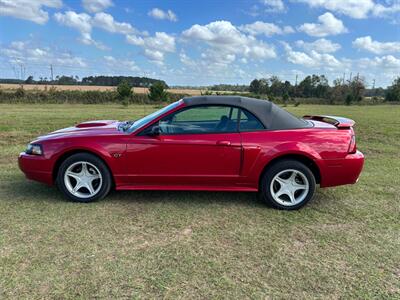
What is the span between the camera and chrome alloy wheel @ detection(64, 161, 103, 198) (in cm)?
418

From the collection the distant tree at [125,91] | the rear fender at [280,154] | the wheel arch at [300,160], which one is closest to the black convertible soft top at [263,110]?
the rear fender at [280,154]

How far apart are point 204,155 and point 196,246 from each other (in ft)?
4.10

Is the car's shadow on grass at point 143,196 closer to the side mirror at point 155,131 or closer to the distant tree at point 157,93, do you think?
the side mirror at point 155,131

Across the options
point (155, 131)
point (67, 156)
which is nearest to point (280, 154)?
point (155, 131)

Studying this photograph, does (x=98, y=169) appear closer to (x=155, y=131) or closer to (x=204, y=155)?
(x=155, y=131)

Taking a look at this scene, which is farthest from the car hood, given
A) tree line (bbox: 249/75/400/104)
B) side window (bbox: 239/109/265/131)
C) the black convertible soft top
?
tree line (bbox: 249/75/400/104)

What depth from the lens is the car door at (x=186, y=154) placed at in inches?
158

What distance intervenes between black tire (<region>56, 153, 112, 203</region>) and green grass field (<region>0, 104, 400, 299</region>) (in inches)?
4.5

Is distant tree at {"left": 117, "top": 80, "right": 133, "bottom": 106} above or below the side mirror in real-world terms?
above

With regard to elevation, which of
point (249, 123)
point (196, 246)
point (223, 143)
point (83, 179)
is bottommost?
point (196, 246)

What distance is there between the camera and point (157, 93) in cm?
3578

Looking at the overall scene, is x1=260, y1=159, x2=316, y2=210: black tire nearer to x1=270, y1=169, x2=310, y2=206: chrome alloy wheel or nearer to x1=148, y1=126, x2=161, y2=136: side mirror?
x1=270, y1=169, x2=310, y2=206: chrome alloy wheel

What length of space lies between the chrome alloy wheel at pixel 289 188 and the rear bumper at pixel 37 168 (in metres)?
2.93

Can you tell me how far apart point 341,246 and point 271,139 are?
1.47m
